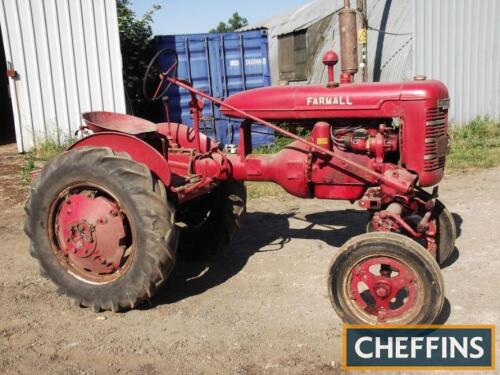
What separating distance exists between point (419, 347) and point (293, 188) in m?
1.43

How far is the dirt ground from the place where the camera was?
317 centimetres

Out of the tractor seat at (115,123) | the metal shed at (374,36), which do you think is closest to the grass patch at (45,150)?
the metal shed at (374,36)

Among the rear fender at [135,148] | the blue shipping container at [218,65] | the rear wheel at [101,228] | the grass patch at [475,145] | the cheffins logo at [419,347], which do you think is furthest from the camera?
the blue shipping container at [218,65]

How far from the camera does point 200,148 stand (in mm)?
4527

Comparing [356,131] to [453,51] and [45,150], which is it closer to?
[45,150]

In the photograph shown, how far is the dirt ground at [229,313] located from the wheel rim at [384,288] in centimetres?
27

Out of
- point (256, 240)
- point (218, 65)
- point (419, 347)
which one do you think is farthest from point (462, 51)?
point (419, 347)

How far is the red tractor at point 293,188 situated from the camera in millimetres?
3316

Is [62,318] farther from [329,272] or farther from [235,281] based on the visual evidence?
[329,272]

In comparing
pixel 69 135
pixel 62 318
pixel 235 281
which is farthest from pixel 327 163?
pixel 69 135

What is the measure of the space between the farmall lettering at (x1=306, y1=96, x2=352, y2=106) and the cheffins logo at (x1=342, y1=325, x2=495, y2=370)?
1537 millimetres

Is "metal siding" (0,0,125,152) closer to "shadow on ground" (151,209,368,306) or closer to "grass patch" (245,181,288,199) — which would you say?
"grass patch" (245,181,288,199)

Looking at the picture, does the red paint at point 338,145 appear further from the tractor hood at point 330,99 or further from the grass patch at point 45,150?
the grass patch at point 45,150

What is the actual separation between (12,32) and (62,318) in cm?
739
